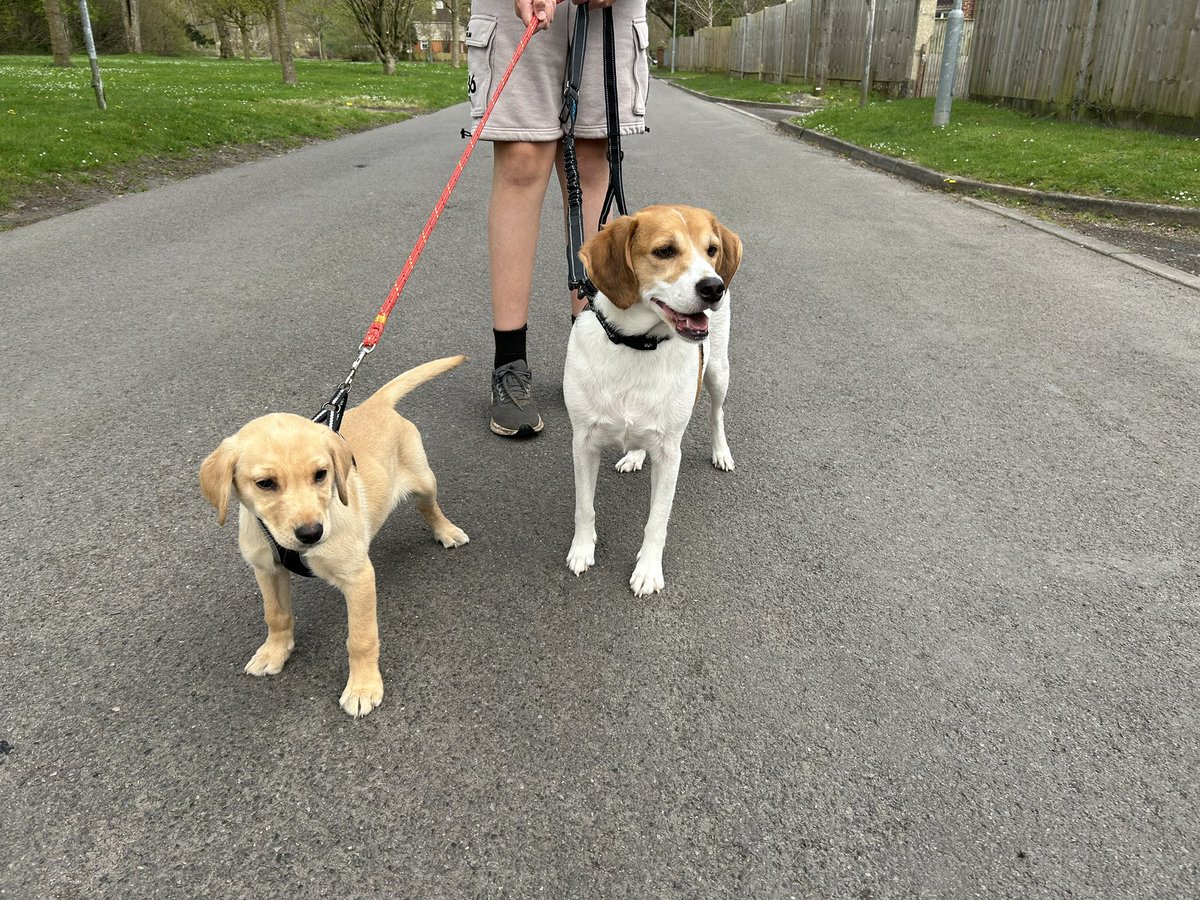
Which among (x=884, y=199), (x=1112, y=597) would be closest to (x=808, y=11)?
(x=884, y=199)

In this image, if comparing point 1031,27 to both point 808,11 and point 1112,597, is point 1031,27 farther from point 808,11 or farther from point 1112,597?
point 808,11

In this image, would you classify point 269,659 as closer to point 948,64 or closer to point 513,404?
point 513,404

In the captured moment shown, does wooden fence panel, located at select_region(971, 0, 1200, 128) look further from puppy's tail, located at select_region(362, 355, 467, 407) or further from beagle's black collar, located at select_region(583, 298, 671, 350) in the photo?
puppy's tail, located at select_region(362, 355, 467, 407)

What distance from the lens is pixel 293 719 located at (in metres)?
1.98

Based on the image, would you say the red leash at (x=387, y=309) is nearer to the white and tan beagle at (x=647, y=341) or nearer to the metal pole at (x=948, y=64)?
the white and tan beagle at (x=647, y=341)

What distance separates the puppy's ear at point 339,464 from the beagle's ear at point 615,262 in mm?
924

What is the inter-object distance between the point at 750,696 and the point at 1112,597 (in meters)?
1.28

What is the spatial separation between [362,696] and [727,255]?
174 centimetres

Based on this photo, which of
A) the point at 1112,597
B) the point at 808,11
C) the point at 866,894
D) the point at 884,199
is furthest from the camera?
the point at 808,11

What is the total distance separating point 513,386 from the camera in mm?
3525

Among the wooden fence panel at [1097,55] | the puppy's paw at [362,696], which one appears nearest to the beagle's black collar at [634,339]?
the puppy's paw at [362,696]

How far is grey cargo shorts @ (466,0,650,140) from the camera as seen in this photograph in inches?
131

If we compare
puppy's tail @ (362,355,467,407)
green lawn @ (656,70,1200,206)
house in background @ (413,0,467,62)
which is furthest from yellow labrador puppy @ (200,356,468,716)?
house in background @ (413,0,467,62)

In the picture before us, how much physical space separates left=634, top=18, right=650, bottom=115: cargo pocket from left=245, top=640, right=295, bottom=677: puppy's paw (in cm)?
269
